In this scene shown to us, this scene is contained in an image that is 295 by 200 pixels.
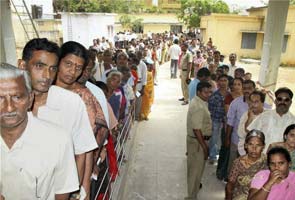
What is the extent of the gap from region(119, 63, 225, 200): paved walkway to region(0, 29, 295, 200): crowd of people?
370 millimetres

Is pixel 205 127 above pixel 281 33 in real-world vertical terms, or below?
below

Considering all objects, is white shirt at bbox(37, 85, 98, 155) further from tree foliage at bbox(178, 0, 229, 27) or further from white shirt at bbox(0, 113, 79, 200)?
tree foliage at bbox(178, 0, 229, 27)

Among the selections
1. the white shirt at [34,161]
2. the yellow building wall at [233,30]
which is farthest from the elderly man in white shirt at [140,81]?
the yellow building wall at [233,30]

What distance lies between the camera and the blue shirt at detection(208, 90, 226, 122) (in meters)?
5.22

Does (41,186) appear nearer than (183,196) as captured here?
Yes

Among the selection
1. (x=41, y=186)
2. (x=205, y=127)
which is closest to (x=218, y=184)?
(x=205, y=127)

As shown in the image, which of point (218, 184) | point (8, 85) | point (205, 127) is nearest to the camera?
point (8, 85)

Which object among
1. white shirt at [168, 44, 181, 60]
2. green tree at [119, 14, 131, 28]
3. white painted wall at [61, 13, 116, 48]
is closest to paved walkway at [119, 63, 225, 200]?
white shirt at [168, 44, 181, 60]

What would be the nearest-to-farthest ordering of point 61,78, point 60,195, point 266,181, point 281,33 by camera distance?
point 60,195
point 61,78
point 266,181
point 281,33

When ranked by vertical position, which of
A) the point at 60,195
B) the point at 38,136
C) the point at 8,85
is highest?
the point at 8,85

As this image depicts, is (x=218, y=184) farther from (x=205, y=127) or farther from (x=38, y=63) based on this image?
(x=38, y=63)

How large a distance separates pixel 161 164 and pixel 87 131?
3.80m

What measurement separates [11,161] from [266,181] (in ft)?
7.14

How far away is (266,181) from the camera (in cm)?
277
